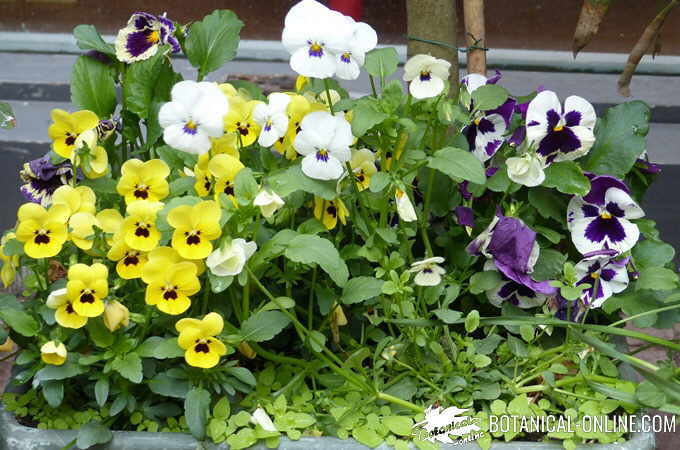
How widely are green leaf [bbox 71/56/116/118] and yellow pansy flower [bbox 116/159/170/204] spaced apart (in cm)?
28

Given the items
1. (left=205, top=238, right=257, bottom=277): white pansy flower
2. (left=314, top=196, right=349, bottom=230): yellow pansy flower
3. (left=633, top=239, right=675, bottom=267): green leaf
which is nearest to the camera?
(left=205, top=238, right=257, bottom=277): white pansy flower

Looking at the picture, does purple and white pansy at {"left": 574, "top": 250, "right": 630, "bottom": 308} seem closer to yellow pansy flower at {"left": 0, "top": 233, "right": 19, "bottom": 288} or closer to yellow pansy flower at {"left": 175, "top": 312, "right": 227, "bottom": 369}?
yellow pansy flower at {"left": 175, "top": 312, "right": 227, "bottom": 369}

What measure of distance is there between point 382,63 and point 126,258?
1.57ft

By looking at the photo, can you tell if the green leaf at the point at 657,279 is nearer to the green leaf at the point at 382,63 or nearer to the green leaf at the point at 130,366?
the green leaf at the point at 382,63

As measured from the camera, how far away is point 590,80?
3107mm

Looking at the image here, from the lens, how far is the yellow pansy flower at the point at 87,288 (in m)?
1.23

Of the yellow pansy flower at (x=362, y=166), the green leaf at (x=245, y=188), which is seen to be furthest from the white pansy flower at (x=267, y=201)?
the yellow pansy flower at (x=362, y=166)

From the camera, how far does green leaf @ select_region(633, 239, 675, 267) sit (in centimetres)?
151

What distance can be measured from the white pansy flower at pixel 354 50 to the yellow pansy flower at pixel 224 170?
19 cm

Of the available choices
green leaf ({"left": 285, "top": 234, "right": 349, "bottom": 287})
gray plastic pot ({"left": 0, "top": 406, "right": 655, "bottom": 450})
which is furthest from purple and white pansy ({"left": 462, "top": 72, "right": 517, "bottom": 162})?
gray plastic pot ({"left": 0, "top": 406, "right": 655, "bottom": 450})

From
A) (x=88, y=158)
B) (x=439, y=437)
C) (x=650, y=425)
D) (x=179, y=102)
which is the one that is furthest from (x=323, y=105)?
(x=650, y=425)

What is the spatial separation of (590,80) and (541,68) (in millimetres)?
167

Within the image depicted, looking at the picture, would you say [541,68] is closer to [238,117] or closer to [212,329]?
[238,117]

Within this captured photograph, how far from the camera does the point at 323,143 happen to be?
131cm
